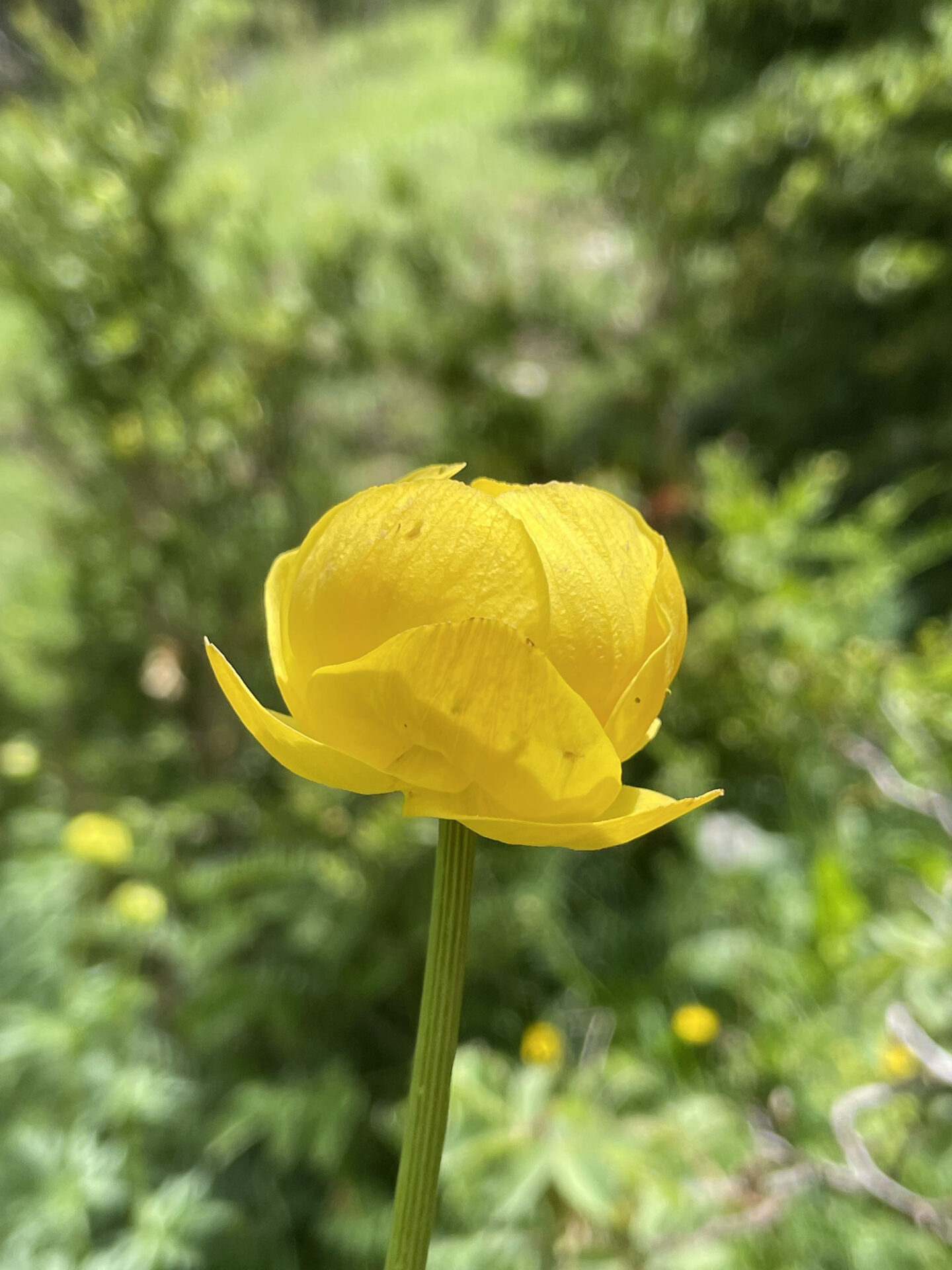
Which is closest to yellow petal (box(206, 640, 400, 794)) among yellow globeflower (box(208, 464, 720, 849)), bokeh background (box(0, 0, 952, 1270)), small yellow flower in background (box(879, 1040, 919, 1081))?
yellow globeflower (box(208, 464, 720, 849))

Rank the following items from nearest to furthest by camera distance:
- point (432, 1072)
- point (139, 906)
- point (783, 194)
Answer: point (432, 1072), point (139, 906), point (783, 194)

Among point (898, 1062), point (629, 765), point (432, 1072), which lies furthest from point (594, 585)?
point (629, 765)

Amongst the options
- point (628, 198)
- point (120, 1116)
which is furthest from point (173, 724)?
point (628, 198)

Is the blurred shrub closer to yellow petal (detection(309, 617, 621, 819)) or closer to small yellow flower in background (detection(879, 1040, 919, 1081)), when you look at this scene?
small yellow flower in background (detection(879, 1040, 919, 1081))

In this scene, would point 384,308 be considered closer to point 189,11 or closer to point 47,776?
point 189,11

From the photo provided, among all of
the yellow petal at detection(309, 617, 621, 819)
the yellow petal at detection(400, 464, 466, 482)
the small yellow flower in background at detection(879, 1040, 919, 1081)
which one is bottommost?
the small yellow flower in background at detection(879, 1040, 919, 1081)

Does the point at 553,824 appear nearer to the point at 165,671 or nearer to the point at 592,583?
the point at 592,583

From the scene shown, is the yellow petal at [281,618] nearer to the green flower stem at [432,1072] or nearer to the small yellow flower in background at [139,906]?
the green flower stem at [432,1072]
